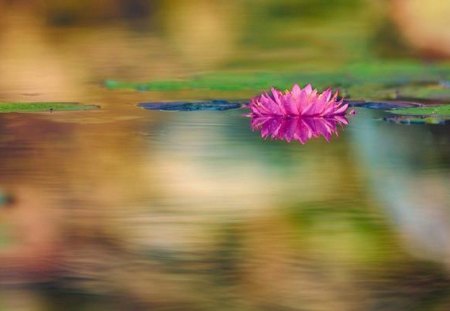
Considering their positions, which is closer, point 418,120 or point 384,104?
point 418,120

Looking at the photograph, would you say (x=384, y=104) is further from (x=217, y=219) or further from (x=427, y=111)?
(x=217, y=219)

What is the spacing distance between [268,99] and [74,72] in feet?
7.20

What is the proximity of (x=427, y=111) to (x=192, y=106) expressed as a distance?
2.95 ft

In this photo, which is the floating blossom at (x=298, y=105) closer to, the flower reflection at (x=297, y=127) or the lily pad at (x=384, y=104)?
the flower reflection at (x=297, y=127)

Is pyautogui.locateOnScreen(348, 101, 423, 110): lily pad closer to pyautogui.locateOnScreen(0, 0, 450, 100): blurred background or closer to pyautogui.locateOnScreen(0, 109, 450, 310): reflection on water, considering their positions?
pyautogui.locateOnScreen(0, 109, 450, 310): reflection on water

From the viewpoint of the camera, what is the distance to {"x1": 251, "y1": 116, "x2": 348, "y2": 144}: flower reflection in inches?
188

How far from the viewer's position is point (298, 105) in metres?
5.10

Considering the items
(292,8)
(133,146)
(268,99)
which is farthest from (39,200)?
(292,8)

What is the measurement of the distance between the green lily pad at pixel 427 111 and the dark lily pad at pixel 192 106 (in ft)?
2.15

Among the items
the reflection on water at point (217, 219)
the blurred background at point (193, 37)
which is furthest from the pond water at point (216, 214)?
the blurred background at point (193, 37)

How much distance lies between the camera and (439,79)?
266 inches

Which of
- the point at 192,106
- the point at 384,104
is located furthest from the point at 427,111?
the point at 192,106

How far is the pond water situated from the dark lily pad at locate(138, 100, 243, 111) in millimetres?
35

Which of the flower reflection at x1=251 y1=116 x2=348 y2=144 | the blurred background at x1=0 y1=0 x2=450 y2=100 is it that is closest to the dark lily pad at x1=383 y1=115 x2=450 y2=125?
the flower reflection at x1=251 y1=116 x2=348 y2=144
